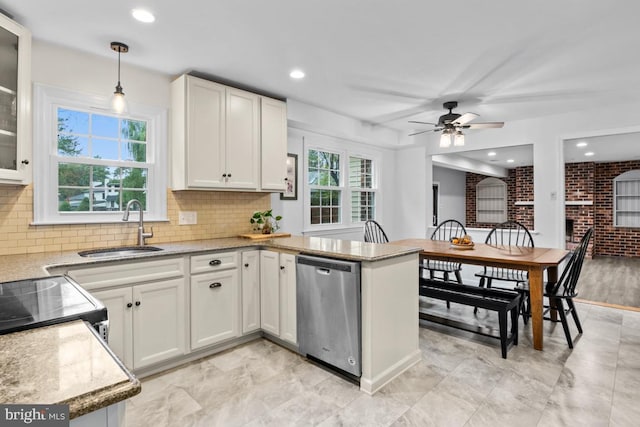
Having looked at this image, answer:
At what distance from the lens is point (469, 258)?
310 cm

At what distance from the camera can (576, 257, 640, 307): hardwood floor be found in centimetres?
443

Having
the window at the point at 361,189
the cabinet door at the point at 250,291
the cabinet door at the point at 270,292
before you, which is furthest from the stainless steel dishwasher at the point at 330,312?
the window at the point at 361,189

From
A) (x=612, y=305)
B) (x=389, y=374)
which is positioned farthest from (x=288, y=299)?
(x=612, y=305)

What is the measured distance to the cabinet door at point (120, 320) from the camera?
2250 mm

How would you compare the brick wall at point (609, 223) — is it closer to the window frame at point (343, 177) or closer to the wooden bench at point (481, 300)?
the window frame at point (343, 177)

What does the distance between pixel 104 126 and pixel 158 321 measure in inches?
65.2

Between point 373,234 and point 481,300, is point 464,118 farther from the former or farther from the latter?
point 373,234

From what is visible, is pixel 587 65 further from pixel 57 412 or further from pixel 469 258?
pixel 57 412

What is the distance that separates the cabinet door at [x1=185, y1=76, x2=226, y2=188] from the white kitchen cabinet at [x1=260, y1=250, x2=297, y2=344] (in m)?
0.85

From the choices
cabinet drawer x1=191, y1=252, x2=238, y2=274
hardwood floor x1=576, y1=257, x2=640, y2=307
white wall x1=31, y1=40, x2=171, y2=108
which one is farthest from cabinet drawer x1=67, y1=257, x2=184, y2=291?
hardwood floor x1=576, y1=257, x2=640, y2=307

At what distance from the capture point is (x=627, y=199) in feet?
25.8

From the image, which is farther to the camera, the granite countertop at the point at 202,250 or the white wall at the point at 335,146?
the white wall at the point at 335,146

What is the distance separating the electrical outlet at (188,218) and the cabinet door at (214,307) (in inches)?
29.6

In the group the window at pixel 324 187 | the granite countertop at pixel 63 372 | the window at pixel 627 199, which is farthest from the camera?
the window at pixel 627 199
